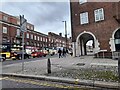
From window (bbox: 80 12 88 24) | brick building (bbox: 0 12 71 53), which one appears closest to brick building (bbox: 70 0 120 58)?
window (bbox: 80 12 88 24)

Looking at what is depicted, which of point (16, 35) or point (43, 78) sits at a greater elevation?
point (16, 35)

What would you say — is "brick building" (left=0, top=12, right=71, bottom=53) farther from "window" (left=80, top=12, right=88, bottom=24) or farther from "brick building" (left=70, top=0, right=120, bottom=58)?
"window" (left=80, top=12, right=88, bottom=24)

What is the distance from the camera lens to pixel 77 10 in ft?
89.1

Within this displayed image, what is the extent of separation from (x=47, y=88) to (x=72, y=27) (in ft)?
70.3

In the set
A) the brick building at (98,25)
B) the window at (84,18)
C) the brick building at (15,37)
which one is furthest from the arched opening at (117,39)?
the brick building at (15,37)

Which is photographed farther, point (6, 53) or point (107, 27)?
point (6, 53)

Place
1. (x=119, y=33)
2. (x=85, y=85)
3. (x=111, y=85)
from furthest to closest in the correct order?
1. (x=119, y=33)
2. (x=85, y=85)
3. (x=111, y=85)

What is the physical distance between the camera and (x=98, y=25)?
79.8ft

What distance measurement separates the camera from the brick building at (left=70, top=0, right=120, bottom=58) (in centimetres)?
2272

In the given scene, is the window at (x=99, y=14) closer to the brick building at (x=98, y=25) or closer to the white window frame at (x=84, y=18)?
the brick building at (x=98, y=25)

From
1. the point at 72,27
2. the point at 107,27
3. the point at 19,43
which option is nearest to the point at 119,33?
the point at 107,27

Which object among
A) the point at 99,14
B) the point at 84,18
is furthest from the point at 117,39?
the point at 84,18

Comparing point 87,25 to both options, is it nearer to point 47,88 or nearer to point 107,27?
point 107,27

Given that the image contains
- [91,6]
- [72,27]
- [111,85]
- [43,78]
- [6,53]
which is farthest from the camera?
[6,53]
